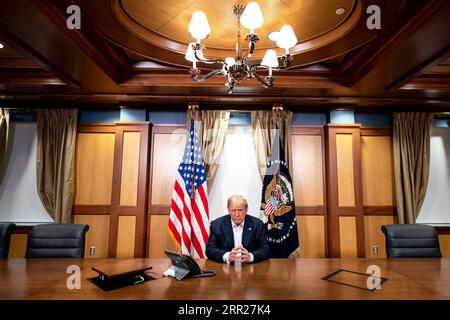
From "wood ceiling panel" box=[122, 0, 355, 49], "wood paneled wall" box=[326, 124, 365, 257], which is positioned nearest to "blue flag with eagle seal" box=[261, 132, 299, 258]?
"wood paneled wall" box=[326, 124, 365, 257]

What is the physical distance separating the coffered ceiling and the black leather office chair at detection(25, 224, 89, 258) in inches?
66.5

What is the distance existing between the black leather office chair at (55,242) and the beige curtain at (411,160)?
13.6ft

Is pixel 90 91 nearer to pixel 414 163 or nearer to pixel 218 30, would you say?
pixel 218 30

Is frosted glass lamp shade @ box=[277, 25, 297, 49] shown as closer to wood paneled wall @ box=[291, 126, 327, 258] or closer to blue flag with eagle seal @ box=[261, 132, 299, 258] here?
blue flag with eagle seal @ box=[261, 132, 299, 258]

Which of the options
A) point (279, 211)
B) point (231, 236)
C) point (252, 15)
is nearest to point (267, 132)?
point (279, 211)

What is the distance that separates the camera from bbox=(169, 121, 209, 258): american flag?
147 inches

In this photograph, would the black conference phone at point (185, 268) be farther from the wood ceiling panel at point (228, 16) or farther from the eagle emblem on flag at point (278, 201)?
the eagle emblem on flag at point (278, 201)

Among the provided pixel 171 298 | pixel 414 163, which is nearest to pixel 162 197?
pixel 171 298

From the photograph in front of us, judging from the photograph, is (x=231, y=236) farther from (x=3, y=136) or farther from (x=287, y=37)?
(x=3, y=136)

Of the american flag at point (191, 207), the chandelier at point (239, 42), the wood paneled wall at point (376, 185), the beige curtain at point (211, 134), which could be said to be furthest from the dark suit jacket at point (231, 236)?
the wood paneled wall at point (376, 185)

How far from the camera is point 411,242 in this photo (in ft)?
9.04

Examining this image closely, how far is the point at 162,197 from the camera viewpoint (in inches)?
171

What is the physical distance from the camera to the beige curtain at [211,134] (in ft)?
14.0

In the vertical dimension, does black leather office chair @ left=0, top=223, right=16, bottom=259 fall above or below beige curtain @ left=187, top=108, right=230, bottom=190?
below
